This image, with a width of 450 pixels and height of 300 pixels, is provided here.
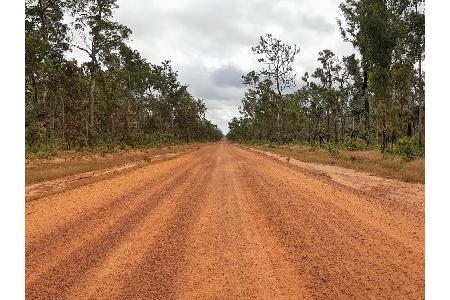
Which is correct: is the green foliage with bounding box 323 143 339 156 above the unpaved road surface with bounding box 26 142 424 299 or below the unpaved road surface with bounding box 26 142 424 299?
above

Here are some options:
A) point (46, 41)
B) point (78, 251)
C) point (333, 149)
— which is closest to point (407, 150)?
point (333, 149)

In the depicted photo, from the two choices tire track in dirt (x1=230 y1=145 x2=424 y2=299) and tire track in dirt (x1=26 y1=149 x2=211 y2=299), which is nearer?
tire track in dirt (x1=230 y1=145 x2=424 y2=299)

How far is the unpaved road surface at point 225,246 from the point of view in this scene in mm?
4387

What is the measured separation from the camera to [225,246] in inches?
231

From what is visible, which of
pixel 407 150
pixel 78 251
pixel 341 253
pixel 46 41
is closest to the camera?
pixel 341 253

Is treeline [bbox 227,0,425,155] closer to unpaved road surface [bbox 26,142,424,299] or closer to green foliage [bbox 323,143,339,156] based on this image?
green foliage [bbox 323,143,339,156]

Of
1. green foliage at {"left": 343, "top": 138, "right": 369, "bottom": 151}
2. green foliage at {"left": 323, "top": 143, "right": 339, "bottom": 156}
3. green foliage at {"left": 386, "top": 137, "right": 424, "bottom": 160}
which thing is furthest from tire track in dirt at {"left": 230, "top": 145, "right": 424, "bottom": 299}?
green foliage at {"left": 343, "top": 138, "right": 369, "bottom": 151}

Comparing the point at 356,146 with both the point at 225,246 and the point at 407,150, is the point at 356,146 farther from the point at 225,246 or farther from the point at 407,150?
the point at 225,246

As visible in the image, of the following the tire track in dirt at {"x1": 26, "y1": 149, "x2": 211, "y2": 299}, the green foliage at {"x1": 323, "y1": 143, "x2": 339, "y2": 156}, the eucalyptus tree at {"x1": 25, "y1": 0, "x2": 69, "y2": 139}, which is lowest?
the tire track in dirt at {"x1": 26, "y1": 149, "x2": 211, "y2": 299}

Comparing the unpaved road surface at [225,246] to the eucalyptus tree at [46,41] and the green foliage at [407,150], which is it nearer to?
the green foliage at [407,150]

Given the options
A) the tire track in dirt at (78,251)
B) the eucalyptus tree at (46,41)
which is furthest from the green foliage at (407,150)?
the eucalyptus tree at (46,41)

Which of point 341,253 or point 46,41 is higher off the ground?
point 46,41

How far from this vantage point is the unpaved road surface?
4387 mm
